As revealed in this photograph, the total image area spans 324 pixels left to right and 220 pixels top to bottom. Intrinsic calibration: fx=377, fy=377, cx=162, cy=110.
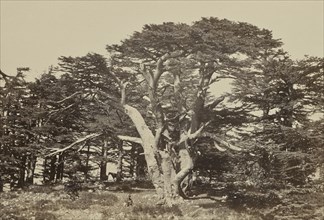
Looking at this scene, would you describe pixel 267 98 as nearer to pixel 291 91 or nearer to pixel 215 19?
pixel 291 91

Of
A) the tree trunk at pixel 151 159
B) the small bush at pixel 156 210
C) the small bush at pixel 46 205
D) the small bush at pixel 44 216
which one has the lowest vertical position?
the small bush at pixel 44 216

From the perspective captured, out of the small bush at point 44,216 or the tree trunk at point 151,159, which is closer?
the small bush at point 44,216

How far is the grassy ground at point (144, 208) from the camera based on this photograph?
1706 cm

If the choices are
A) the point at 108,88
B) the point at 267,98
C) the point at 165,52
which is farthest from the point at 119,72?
the point at 267,98

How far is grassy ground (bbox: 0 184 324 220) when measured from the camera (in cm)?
1706

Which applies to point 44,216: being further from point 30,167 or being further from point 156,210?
point 30,167

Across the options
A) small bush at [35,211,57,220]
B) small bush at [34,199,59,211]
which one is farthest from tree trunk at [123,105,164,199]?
small bush at [35,211,57,220]

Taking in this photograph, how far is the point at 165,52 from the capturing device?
21.8 meters

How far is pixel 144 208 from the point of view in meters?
20.0

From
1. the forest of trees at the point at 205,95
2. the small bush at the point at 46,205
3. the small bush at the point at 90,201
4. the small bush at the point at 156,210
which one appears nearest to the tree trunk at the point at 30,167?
the forest of trees at the point at 205,95

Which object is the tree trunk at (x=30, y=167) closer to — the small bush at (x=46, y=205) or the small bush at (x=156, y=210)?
the small bush at (x=46, y=205)

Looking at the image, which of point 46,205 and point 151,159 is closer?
point 46,205

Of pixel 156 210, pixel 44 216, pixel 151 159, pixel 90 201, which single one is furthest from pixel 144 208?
pixel 44 216

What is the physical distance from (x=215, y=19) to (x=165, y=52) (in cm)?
347
